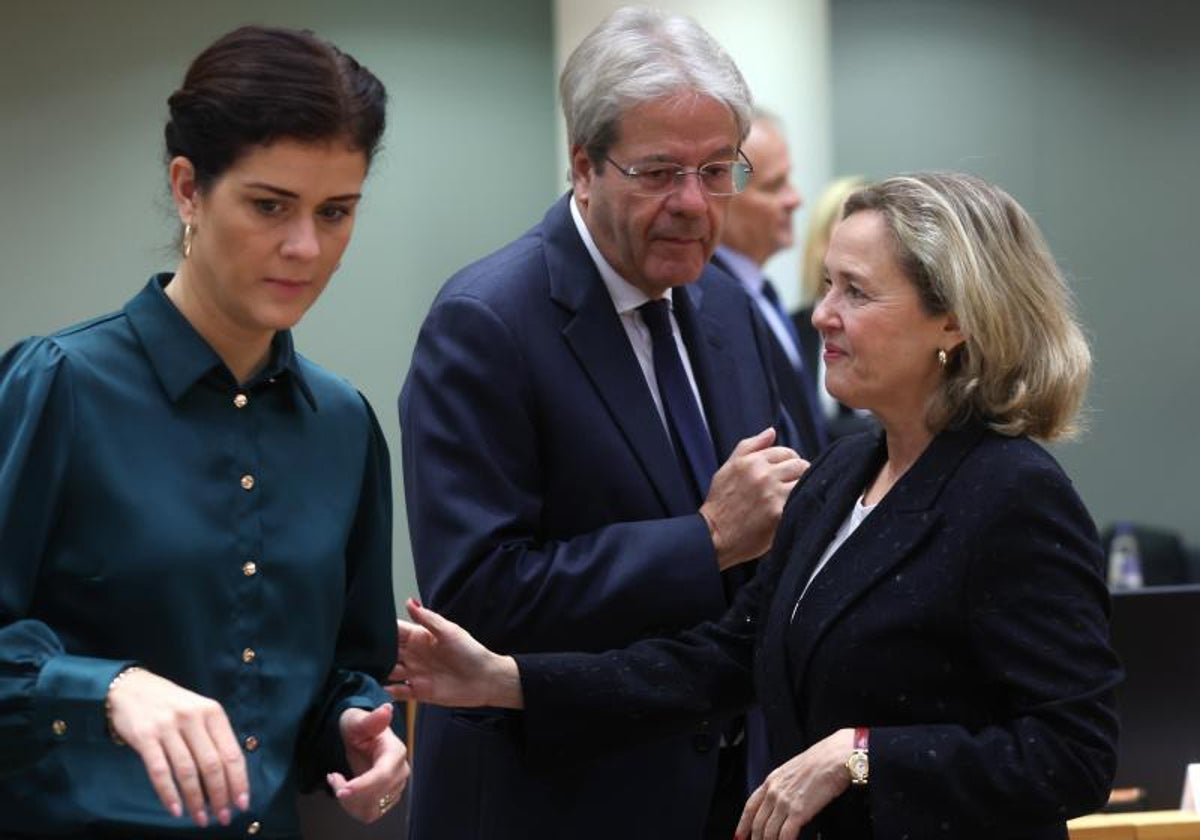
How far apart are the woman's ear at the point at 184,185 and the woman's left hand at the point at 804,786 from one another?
96 centimetres

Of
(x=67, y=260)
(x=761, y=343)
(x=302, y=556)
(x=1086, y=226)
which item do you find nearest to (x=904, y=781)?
(x=302, y=556)

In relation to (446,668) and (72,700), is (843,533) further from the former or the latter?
(72,700)

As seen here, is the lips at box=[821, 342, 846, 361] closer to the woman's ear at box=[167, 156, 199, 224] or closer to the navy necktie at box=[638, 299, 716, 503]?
the navy necktie at box=[638, 299, 716, 503]

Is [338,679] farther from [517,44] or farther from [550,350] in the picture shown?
[517,44]

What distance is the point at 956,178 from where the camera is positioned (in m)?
2.54

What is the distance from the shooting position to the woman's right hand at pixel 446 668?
2.58 meters

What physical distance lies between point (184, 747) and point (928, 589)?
3.18 ft

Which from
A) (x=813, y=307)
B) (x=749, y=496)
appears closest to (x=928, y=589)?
(x=749, y=496)

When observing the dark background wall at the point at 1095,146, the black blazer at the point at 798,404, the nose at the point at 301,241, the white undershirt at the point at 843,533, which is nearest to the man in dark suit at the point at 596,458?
the white undershirt at the point at 843,533

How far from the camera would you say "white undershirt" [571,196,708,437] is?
2.95 meters

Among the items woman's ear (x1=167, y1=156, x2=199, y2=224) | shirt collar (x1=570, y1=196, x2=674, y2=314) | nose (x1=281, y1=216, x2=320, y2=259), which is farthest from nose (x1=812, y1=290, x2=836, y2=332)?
woman's ear (x1=167, y1=156, x2=199, y2=224)

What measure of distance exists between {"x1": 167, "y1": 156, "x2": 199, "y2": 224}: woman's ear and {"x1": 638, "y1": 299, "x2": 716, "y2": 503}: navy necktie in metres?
1.03

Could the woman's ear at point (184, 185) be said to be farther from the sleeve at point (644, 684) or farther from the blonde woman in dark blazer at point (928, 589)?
the sleeve at point (644, 684)

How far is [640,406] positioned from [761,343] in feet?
1.44
